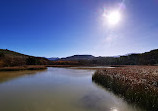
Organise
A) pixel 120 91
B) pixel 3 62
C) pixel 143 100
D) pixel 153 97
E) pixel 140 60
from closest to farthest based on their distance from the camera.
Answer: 1. pixel 153 97
2. pixel 143 100
3. pixel 120 91
4. pixel 3 62
5. pixel 140 60

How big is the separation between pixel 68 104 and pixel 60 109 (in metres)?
0.68

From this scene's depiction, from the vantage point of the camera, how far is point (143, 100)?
16.9 ft

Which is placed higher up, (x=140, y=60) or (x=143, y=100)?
(x=140, y=60)

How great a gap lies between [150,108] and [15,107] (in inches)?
238

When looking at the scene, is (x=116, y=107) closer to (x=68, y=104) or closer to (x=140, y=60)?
(x=68, y=104)

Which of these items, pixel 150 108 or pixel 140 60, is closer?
pixel 150 108

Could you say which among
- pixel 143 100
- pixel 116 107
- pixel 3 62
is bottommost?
pixel 116 107

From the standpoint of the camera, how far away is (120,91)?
7215 millimetres

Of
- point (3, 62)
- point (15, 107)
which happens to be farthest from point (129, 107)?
point (3, 62)

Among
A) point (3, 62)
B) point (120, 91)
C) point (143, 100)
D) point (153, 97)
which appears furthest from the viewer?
point (3, 62)

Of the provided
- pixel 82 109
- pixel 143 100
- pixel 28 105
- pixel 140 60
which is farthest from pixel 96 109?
pixel 140 60

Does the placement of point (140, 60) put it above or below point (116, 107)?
above

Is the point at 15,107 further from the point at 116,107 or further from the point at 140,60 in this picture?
the point at 140,60

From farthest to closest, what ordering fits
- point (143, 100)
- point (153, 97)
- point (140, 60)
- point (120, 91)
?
point (140, 60)
point (120, 91)
point (143, 100)
point (153, 97)
